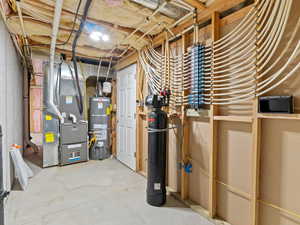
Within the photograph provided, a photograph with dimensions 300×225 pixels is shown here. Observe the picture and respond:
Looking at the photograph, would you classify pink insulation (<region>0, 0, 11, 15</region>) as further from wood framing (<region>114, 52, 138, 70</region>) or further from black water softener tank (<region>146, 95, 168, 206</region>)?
black water softener tank (<region>146, 95, 168, 206</region>)

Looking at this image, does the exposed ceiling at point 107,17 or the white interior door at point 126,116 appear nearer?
the exposed ceiling at point 107,17

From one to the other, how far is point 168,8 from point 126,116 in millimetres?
2178

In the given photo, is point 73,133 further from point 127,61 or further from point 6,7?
point 6,7

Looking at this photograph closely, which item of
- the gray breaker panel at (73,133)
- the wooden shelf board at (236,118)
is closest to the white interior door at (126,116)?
the gray breaker panel at (73,133)

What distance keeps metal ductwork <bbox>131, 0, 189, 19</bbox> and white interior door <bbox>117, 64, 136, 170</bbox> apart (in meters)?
1.36

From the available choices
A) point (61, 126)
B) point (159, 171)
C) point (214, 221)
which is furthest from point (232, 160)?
point (61, 126)

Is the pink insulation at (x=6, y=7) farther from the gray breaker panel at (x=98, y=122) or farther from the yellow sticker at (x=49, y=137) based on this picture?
the gray breaker panel at (x=98, y=122)

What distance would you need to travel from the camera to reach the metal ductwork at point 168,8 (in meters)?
1.73

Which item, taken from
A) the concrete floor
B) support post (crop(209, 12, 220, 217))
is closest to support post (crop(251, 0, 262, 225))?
support post (crop(209, 12, 220, 217))

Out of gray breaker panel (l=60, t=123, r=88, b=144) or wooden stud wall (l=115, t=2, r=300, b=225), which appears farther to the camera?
gray breaker panel (l=60, t=123, r=88, b=144)

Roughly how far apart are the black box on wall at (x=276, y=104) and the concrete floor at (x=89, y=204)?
1307 mm

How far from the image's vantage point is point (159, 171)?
6.68 ft

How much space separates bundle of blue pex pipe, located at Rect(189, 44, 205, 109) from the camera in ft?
6.05

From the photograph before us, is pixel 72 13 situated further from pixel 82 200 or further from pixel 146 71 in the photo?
pixel 82 200
